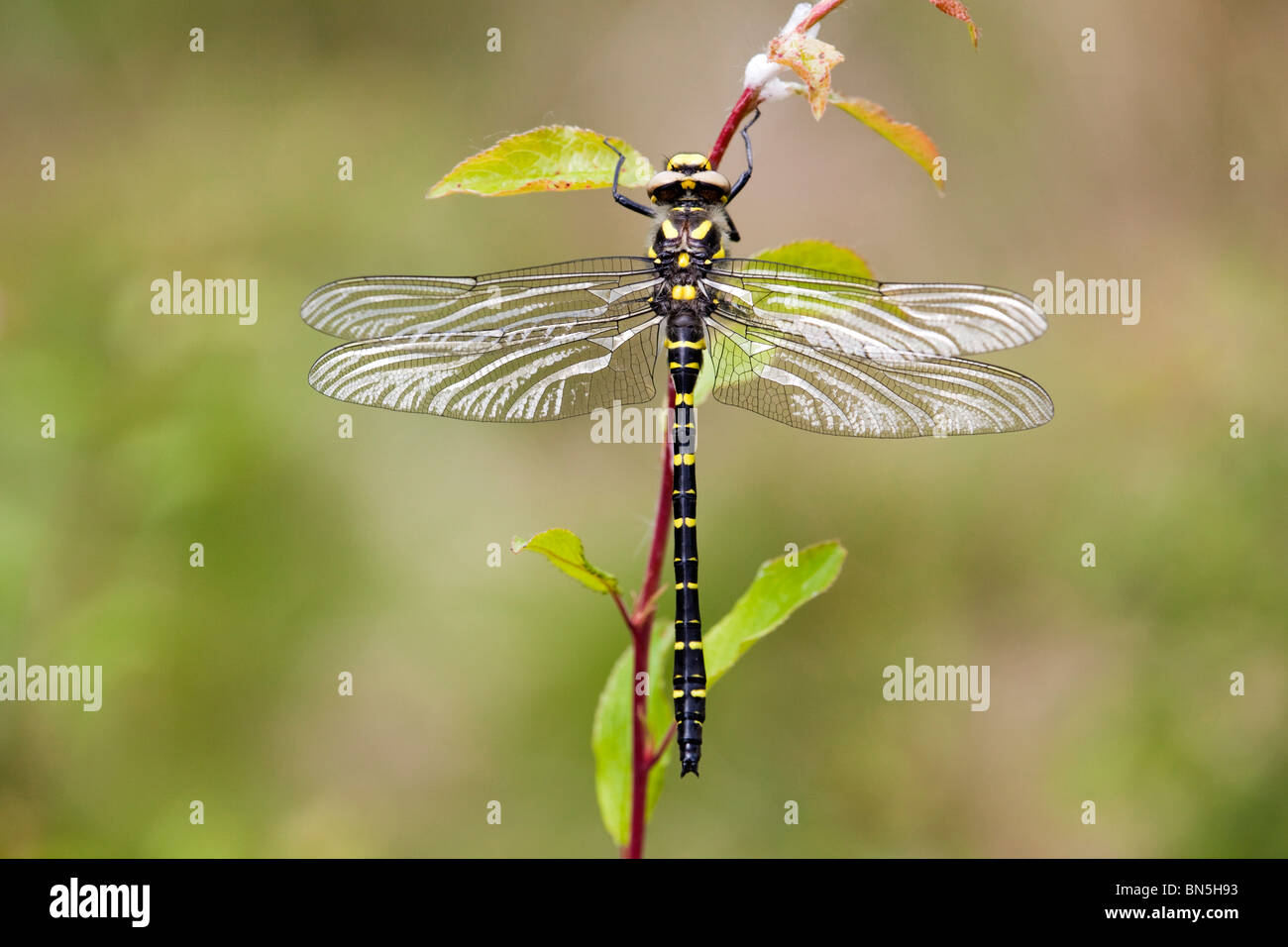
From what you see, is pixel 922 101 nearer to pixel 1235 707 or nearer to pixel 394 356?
pixel 1235 707

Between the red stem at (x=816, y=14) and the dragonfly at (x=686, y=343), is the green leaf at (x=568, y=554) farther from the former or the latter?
the red stem at (x=816, y=14)

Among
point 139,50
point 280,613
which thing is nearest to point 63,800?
point 280,613

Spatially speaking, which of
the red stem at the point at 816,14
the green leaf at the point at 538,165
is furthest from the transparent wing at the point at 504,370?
the red stem at the point at 816,14

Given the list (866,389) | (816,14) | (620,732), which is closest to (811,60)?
(816,14)

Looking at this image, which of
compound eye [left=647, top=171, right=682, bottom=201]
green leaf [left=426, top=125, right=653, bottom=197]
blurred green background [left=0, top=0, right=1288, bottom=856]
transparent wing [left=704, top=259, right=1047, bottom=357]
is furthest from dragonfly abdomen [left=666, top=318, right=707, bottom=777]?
blurred green background [left=0, top=0, right=1288, bottom=856]

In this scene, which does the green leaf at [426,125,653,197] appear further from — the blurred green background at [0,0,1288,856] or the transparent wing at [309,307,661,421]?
the blurred green background at [0,0,1288,856]

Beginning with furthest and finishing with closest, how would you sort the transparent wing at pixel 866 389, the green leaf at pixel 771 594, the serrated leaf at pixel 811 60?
the transparent wing at pixel 866 389, the green leaf at pixel 771 594, the serrated leaf at pixel 811 60
